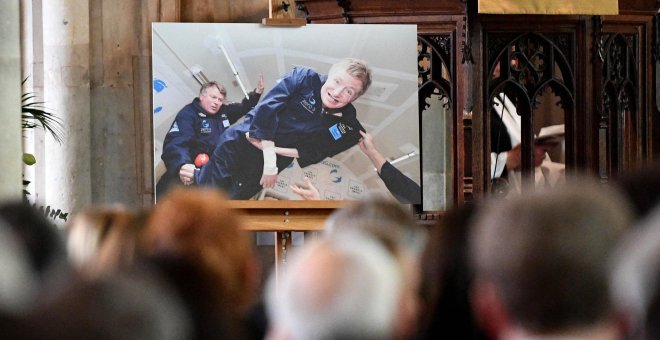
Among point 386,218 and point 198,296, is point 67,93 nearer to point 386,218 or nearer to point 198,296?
point 386,218

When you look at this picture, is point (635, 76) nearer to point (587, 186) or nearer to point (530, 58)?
point (530, 58)

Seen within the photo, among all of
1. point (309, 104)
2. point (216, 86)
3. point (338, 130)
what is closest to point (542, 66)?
point (338, 130)

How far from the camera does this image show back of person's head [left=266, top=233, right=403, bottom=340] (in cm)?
179

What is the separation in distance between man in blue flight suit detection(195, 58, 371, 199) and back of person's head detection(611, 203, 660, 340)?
300 inches

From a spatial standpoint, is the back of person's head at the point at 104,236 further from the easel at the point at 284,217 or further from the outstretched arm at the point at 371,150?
the outstretched arm at the point at 371,150

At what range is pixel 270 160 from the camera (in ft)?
31.3

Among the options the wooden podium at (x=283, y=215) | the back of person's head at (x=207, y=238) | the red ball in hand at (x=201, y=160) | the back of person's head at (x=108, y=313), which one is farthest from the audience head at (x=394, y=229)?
the red ball in hand at (x=201, y=160)

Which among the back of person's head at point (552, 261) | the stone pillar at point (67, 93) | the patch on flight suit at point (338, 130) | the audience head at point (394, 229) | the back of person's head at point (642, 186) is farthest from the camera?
the stone pillar at point (67, 93)

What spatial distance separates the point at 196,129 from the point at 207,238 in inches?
274

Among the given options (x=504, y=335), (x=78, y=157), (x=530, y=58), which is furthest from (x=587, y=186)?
(x=78, y=157)

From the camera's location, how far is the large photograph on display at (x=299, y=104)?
9539mm

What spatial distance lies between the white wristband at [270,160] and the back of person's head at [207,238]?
21.5ft

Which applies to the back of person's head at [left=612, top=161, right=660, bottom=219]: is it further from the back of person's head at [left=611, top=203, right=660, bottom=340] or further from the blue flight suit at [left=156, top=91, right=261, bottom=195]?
the blue flight suit at [left=156, top=91, right=261, bottom=195]

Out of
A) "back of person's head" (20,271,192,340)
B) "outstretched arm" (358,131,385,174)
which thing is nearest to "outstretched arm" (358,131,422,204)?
"outstretched arm" (358,131,385,174)
